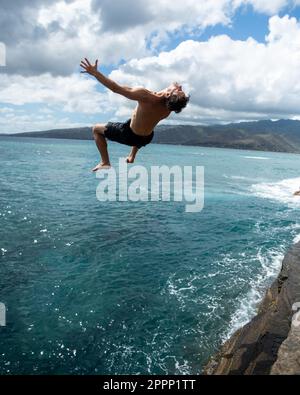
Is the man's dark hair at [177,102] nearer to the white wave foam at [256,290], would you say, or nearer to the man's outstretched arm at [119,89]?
the man's outstretched arm at [119,89]

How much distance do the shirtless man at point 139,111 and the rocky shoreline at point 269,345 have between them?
7217 millimetres

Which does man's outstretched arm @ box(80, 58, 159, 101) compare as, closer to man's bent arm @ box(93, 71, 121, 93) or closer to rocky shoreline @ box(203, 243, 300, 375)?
man's bent arm @ box(93, 71, 121, 93)

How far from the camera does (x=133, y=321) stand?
1655cm

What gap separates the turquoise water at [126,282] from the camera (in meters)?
14.3

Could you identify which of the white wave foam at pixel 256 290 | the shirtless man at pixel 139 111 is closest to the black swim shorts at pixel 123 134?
the shirtless man at pixel 139 111

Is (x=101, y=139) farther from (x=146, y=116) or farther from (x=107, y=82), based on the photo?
(x=107, y=82)

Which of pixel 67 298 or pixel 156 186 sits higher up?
pixel 156 186

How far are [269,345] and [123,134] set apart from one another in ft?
27.5

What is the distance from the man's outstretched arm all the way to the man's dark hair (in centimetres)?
33

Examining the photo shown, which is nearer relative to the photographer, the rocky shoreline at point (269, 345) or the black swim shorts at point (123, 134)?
the black swim shorts at point (123, 134)

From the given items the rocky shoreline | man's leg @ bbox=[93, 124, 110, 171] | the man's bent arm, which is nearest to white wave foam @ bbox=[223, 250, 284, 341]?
the rocky shoreline

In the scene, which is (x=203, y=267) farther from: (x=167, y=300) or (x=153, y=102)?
(x=153, y=102)

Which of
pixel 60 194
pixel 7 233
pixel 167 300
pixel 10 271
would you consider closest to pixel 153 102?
pixel 167 300

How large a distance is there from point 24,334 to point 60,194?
30110mm
